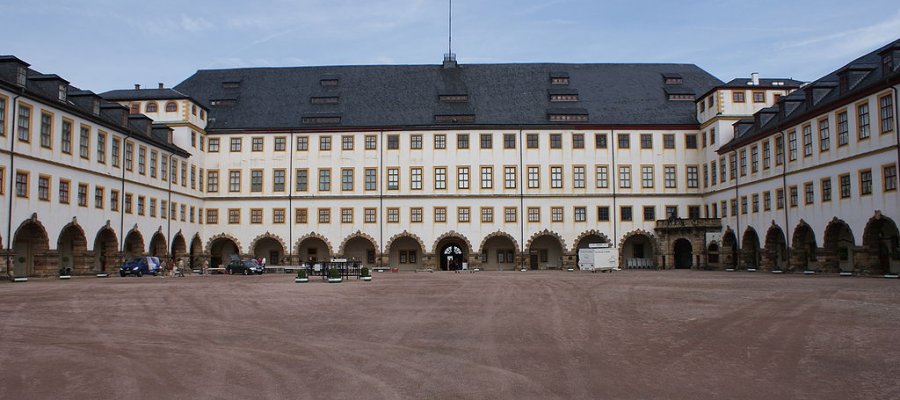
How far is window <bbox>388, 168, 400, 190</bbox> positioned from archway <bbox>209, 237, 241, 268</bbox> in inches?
552

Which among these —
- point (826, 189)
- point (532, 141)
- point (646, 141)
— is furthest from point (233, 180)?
point (826, 189)

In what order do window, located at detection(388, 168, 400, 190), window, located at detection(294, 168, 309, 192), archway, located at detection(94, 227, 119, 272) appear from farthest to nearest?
1. window, located at detection(294, 168, 309, 192)
2. window, located at detection(388, 168, 400, 190)
3. archway, located at detection(94, 227, 119, 272)

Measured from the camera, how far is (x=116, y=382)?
33.6ft

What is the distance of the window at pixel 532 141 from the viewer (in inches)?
2426

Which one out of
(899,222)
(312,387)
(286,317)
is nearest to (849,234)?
(899,222)

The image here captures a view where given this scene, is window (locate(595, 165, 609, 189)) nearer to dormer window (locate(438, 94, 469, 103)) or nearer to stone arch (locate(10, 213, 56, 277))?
dormer window (locate(438, 94, 469, 103))

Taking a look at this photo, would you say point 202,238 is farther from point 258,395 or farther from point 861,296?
point 258,395

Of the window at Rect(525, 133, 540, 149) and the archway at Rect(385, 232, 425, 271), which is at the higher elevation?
the window at Rect(525, 133, 540, 149)

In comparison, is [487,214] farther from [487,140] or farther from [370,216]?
[370,216]

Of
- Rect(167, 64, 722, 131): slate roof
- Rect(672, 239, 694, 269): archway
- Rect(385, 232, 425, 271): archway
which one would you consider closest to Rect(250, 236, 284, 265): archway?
Rect(385, 232, 425, 271): archway

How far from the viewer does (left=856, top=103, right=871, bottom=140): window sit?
39.2 meters

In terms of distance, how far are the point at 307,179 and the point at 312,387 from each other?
52.9m

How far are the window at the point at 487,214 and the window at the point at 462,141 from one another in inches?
214

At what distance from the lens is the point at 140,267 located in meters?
45.8
